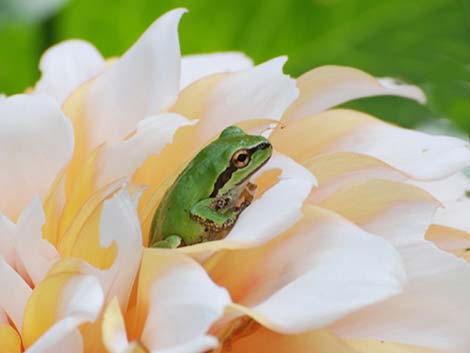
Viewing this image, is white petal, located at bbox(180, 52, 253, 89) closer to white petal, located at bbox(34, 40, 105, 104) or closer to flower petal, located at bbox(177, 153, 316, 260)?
white petal, located at bbox(34, 40, 105, 104)

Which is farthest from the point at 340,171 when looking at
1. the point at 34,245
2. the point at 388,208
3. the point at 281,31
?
the point at 281,31

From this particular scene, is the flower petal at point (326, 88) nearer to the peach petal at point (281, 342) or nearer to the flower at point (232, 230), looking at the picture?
the flower at point (232, 230)

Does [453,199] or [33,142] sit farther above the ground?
[33,142]

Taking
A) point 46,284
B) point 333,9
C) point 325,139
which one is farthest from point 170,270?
point 333,9

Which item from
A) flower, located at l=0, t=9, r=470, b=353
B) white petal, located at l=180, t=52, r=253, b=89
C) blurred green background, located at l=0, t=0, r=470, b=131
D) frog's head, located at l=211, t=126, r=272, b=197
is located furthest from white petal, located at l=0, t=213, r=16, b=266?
blurred green background, located at l=0, t=0, r=470, b=131

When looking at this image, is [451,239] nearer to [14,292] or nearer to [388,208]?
[388,208]

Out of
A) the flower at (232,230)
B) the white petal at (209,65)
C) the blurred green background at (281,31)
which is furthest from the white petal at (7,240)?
the blurred green background at (281,31)

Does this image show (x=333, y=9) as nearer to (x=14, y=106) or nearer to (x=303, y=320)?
(x=14, y=106)
